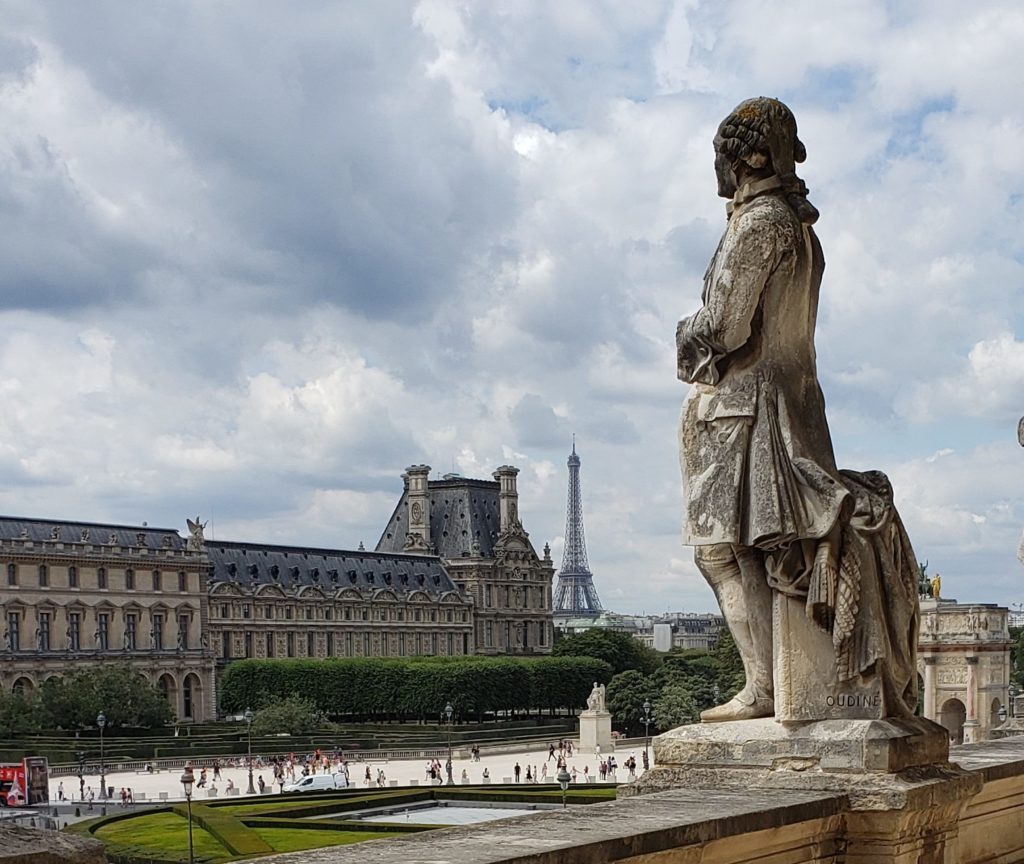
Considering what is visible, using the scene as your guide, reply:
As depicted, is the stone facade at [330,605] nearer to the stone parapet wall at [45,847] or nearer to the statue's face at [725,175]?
the statue's face at [725,175]

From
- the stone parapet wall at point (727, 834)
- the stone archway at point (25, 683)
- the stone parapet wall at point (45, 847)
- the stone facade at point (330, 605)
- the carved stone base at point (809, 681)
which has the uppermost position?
the stone facade at point (330, 605)

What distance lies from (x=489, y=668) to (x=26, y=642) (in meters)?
21.5

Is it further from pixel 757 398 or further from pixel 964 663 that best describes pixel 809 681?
pixel 964 663

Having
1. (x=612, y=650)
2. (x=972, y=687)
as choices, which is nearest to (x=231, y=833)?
(x=972, y=687)

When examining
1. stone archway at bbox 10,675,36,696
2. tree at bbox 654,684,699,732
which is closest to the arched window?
stone archway at bbox 10,675,36,696

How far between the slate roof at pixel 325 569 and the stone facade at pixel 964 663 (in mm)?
54358

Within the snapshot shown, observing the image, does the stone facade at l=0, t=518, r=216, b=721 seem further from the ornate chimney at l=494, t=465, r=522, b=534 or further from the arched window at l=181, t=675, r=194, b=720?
the ornate chimney at l=494, t=465, r=522, b=534

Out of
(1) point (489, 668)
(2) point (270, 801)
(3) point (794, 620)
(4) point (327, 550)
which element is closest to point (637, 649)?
(1) point (489, 668)

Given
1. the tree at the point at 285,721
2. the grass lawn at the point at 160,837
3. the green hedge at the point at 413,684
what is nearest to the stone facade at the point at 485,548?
the green hedge at the point at 413,684

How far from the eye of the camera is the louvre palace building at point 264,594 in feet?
257

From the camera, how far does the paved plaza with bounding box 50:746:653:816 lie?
139 feet

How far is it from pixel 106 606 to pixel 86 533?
3.81 m

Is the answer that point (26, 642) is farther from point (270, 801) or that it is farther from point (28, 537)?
point (270, 801)

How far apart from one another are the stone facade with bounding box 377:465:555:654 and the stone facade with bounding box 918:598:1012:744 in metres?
69.7
